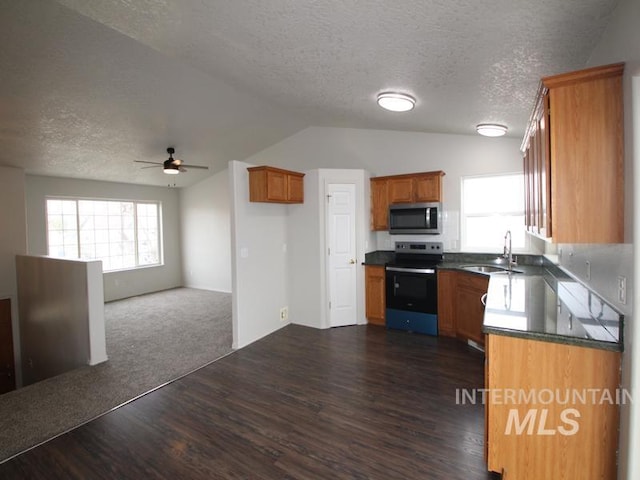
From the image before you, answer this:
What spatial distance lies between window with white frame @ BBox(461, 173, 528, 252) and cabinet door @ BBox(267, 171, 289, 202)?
2571mm

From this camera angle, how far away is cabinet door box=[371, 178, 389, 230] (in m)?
4.76

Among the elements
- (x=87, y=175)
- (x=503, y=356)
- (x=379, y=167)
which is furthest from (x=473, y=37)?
(x=87, y=175)

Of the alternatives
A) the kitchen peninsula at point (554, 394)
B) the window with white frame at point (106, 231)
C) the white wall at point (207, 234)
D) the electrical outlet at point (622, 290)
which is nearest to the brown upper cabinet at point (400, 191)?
the kitchen peninsula at point (554, 394)

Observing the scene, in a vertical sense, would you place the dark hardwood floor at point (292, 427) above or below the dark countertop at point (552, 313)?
below

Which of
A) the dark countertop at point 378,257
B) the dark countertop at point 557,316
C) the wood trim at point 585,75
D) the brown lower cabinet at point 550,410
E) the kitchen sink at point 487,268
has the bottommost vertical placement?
the brown lower cabinet at point 550,410

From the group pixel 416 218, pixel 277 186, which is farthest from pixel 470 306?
pixel 277 186

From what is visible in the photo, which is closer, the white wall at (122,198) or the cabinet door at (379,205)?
the cabinet door at (379,205)

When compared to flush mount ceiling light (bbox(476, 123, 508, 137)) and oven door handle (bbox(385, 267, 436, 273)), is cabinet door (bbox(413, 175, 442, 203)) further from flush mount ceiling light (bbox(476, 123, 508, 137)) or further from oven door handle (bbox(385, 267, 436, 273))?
oven door handle (bbox(385, 267, 436, 273))

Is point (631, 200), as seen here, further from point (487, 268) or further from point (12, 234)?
point (12, 234)

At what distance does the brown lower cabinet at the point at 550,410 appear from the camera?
158 centimetres

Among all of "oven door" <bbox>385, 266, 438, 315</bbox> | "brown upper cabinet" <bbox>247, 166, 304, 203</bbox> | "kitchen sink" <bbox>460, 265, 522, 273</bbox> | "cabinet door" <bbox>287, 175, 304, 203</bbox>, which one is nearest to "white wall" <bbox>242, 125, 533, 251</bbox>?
"kitchen sink" <bbox>460, 265, 522, 273</bbox>

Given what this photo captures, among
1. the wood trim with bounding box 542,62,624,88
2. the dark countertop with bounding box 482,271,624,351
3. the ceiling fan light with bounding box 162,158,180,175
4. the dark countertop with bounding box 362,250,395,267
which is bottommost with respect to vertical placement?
the dark countertop with bounding box 482,271,624,351

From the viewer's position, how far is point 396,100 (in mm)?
2904

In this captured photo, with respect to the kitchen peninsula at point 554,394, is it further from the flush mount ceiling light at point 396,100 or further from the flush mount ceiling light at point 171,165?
the flush mount ceiling light at point 171,165
